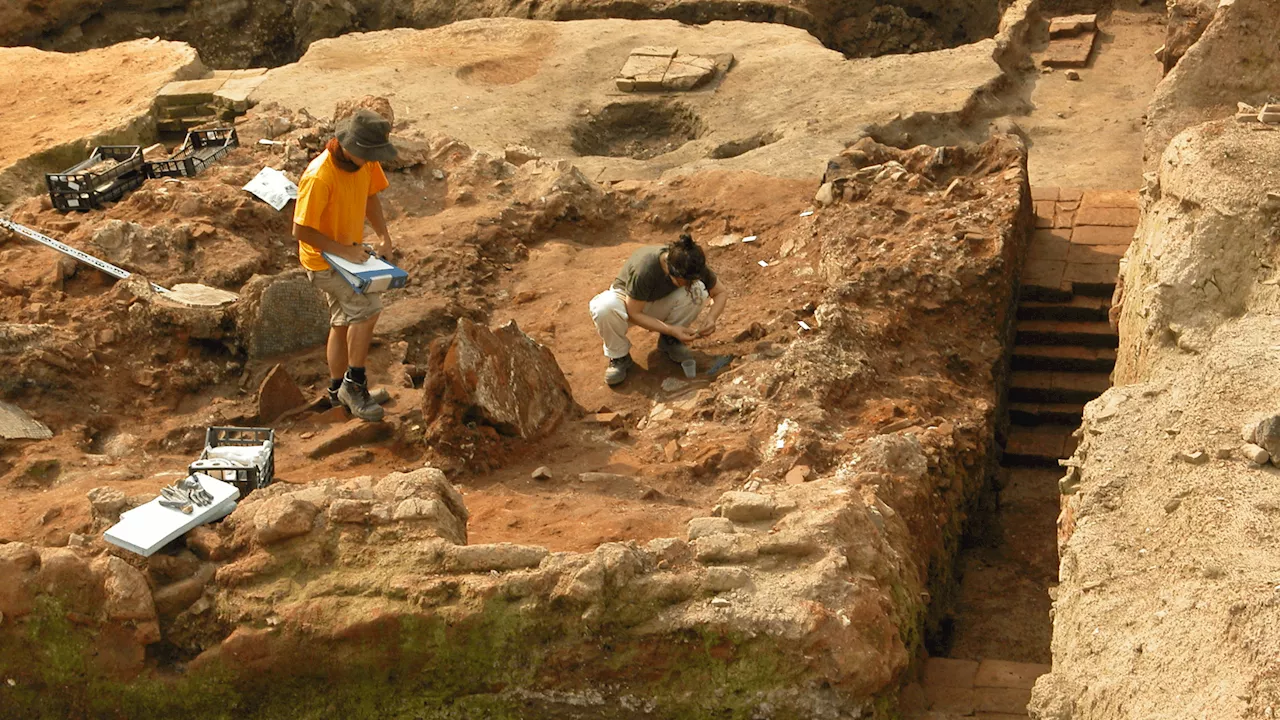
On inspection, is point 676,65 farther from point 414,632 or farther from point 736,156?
point 414,632

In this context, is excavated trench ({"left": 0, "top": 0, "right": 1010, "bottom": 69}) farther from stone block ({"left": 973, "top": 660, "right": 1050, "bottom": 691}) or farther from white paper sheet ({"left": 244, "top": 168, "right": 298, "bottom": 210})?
stone block ({"left": 973, "top": 660, "right": 1050, "bottom": 691})

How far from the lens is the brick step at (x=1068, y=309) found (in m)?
8.75

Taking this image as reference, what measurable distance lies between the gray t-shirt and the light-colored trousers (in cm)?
5

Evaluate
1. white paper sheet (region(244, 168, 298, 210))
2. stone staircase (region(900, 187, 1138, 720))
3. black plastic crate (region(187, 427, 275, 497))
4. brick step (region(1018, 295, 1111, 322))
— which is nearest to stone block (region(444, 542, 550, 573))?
black plastic crate (region(187, 427, 275, 497))

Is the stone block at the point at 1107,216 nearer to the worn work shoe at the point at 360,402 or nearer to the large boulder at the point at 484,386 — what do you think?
the large boulder at the point at 484,386

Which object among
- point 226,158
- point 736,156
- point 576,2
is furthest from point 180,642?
point 576,2

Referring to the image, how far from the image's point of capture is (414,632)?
16.1 feet

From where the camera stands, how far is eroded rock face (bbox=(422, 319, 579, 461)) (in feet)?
22.2

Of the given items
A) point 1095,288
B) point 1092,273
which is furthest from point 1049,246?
point 1095,288

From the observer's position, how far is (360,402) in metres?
7.13

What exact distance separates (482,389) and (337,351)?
0.92 meters

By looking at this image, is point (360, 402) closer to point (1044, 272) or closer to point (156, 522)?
point (156, 522)

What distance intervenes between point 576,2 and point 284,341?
7.21m

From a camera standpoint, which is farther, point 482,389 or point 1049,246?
point 1049,246
